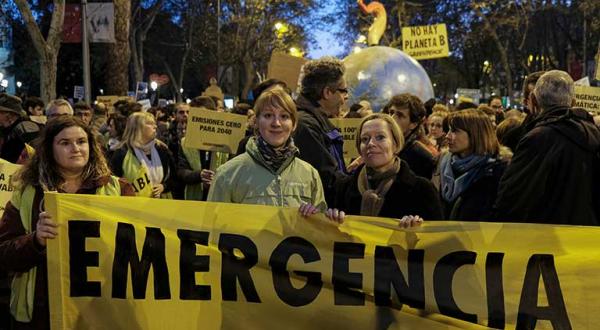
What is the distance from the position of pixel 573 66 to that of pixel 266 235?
136ft

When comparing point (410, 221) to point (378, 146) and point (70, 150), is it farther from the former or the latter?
point (70, 150)

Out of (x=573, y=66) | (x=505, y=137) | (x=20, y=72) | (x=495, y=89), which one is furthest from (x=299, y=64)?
(x=495, y=89)

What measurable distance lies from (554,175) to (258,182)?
5.96 feet

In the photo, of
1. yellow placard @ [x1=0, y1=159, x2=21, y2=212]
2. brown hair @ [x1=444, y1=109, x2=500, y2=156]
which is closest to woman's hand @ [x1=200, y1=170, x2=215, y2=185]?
yellow placard @ [x1=0, y1=159, x2=21, y2=212]

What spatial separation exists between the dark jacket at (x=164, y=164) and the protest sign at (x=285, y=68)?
129 inches

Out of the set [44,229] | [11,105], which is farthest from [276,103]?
[11,105]

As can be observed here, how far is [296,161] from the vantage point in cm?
400

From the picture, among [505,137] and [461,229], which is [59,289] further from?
[505,137]

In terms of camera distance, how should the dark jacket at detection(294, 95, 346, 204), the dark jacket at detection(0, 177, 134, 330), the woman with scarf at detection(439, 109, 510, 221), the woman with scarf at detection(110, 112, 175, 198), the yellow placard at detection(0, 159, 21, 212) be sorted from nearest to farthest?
the dark jacket at detection(0, 177, 134, 330), the dark jacket at detection(294, 95, 346, 204), the woman with scarf at detection(439, 109, 510, 221), the yellow placard at detection(0, 159, 21, 212), the woman with scarf at detection(110, 112, 175, 198)

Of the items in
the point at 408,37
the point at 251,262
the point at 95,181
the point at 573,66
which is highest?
the point at 573,66

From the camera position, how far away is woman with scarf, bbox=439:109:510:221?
483cm

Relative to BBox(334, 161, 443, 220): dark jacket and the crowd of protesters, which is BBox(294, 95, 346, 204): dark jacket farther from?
BBox(334, 161, 443, 220): dark jacket

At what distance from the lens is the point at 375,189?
4.03 m

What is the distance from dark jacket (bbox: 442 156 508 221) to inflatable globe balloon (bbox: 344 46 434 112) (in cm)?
863
